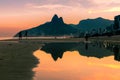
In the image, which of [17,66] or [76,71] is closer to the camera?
[76,71]

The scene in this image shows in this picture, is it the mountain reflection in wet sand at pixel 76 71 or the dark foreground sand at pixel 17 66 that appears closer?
the dark foreground sand at pixel 17 66

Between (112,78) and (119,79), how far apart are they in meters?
0.87

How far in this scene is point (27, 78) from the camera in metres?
26.6

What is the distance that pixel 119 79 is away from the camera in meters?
27.1

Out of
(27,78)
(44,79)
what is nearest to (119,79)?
(44,79)

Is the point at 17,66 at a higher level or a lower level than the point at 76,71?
higher

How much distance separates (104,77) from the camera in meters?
28.3

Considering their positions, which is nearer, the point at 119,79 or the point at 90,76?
the point at 119,79

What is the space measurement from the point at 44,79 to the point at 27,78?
168cm

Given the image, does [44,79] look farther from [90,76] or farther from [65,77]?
[90,76]

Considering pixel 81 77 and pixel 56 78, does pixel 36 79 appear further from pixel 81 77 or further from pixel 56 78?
pixel 81 77

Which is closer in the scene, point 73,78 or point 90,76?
point 73,78

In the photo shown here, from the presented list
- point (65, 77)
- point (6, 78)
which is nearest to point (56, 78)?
point (65, 77)

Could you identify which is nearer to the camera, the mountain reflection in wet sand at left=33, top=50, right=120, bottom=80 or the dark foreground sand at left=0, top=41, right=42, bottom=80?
the dark foreground sand at left=0, top=41, right=42, bottom=80
